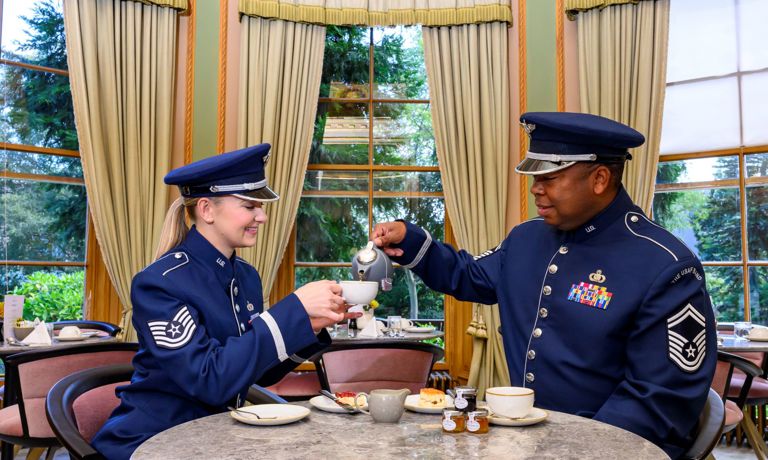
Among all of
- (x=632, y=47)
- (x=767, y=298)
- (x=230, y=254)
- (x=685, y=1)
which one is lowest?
(x=767, y=298)

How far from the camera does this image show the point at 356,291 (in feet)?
5.90

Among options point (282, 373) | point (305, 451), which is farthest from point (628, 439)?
point (282, 373)

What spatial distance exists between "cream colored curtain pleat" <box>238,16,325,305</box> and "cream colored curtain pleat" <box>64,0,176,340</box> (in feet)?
1.84

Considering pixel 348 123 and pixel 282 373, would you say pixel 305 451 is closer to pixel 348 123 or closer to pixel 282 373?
pixel 282 373

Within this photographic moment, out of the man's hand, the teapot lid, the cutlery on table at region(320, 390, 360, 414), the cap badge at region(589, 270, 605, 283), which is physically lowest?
the cutlery on table at region(320, 390, 360, 414)

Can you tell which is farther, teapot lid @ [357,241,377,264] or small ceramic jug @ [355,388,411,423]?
teapot lid @ [357,241,377,264]

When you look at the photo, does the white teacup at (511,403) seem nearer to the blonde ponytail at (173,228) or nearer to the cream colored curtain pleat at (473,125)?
the blonde ponytail at (173,228)

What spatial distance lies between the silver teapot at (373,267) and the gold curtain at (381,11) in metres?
3.60

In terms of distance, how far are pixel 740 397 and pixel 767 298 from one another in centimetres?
151

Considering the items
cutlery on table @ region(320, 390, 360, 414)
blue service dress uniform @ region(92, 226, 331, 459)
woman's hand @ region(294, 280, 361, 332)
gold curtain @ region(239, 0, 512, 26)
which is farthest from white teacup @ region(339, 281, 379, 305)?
gold curtain @ region(239, 0, 512, 26)

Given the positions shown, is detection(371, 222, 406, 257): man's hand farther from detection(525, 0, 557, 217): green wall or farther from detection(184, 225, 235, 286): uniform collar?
detection(525, 0, 557, 217): green wall

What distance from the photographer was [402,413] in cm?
164

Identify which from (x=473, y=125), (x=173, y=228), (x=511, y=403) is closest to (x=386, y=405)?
(x=511, y=403)

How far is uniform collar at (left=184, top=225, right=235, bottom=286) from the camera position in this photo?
6.35 ft
